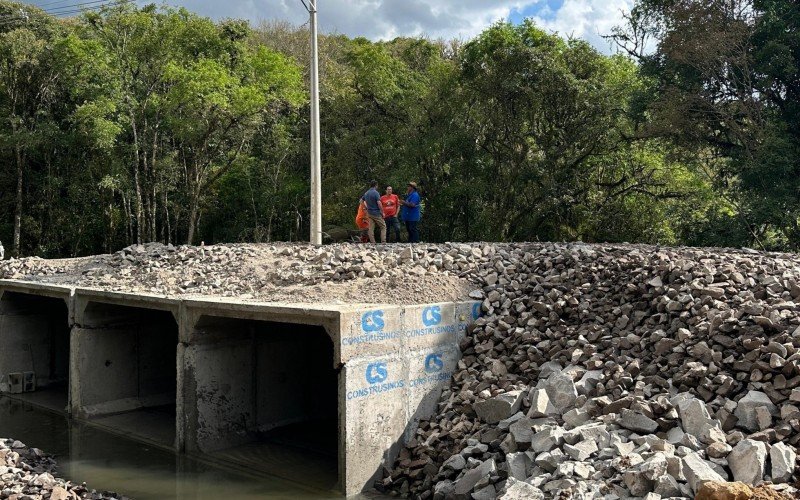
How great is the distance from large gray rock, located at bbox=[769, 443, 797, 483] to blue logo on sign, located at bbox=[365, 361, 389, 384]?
4.96 metres

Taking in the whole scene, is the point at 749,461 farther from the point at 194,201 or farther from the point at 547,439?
the point at 194,201

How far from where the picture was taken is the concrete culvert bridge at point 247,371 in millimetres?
10211

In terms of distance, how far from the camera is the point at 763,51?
19406mm

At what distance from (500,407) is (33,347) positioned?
45.8 ft

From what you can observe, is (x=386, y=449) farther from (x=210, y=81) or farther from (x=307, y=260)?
(x=210, y=81)

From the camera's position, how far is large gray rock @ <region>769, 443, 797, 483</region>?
718 centimetres

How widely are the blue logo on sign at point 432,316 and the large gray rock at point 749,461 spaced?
4.70 m

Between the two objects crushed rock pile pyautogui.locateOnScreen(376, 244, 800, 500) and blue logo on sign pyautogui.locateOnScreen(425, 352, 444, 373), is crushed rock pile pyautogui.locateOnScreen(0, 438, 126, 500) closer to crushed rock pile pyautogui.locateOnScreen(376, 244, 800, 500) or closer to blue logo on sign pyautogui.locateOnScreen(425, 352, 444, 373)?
crushed rock pile pyautogui.locateOnScreen(376, 244, 800, 500)

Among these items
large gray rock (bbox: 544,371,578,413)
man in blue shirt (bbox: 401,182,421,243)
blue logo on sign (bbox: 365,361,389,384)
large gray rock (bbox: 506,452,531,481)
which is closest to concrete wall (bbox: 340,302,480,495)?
blue logo on sign (bbox: 365,361,389,384)

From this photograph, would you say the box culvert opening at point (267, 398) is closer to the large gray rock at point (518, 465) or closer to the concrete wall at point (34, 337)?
the large gray rock at point (518, 465)

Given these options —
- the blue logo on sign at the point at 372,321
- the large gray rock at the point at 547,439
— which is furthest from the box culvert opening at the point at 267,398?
the large gray rock at the point at 547,439

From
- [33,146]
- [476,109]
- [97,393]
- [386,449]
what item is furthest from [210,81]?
[386,449]

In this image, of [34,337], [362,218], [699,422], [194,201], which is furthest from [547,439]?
[194,201]

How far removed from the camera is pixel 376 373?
10.3 m
